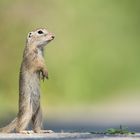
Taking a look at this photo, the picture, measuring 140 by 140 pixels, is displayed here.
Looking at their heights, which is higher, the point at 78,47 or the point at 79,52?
the point at 78,47

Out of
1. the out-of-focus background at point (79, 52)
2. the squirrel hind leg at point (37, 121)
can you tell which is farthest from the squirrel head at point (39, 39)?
Answer: the out-of-focus background at point (79, 52)

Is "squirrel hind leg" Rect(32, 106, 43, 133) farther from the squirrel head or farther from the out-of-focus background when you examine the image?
the out-of-focus background

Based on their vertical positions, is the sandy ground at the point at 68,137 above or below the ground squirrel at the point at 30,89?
below

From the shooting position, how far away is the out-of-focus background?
78.7 ft

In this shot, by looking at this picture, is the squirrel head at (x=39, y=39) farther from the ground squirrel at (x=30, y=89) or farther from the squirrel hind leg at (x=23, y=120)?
the squirrel hind leg at (x=23, y=120)

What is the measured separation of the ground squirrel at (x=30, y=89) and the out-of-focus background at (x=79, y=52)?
7.69 meters

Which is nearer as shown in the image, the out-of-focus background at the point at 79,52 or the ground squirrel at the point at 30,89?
the ground squirrel at the point at 30,89

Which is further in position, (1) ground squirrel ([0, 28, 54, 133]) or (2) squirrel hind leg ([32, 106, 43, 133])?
(2) squirrel hind leg ([32, 106, 43, 133])

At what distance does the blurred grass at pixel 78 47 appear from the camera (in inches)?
984

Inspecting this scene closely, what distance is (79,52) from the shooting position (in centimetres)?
2659

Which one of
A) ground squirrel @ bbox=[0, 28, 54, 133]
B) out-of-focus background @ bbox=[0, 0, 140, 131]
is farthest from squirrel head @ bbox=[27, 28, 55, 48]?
out-of-focus background @ bbox=[0, 0, 140, 131]

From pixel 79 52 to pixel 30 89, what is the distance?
13076 mm

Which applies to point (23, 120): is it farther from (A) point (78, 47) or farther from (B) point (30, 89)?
(A) point (78, 47)

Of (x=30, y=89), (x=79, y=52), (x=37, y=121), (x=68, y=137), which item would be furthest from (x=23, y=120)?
(x=79, y=52)
